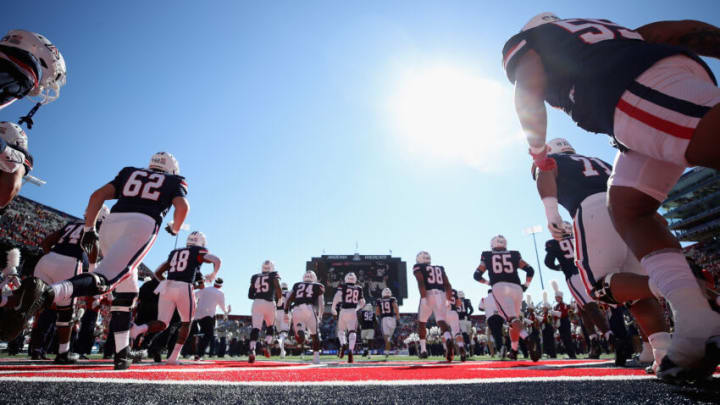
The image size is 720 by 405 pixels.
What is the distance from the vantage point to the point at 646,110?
1.21 metres

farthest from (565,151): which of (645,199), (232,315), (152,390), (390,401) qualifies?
(232,315)

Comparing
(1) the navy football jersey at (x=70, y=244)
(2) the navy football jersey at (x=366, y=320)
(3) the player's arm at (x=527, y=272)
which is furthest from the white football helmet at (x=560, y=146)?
(2) the navy football jersey at (x=366, y=320)

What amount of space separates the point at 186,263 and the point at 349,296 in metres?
5.67

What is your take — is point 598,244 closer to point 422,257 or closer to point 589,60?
point 589,60

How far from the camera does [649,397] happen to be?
120 centimetres

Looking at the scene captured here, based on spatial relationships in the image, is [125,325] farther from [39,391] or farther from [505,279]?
[505,279]

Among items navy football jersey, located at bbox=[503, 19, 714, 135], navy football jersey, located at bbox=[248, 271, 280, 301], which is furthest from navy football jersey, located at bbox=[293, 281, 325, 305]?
navy football jersey, located at bbox=[503, 19, 714, 135]

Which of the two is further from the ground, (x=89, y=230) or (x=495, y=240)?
(x=495, y=240)

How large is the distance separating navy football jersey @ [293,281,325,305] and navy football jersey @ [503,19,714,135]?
8.26 m

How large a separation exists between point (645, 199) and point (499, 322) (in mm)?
9468

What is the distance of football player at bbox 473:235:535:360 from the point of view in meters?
6.90

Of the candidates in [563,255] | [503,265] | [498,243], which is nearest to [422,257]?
[498,243]

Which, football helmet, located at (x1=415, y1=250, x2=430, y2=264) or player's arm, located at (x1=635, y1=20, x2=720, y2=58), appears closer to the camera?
player's arm, located at (x1=635, y1=20, x2=720, y2=58)

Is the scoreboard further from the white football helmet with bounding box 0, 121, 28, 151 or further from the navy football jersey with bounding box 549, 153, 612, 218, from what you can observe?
the navy football jersey with bounding box 549, 153, 612, 218
